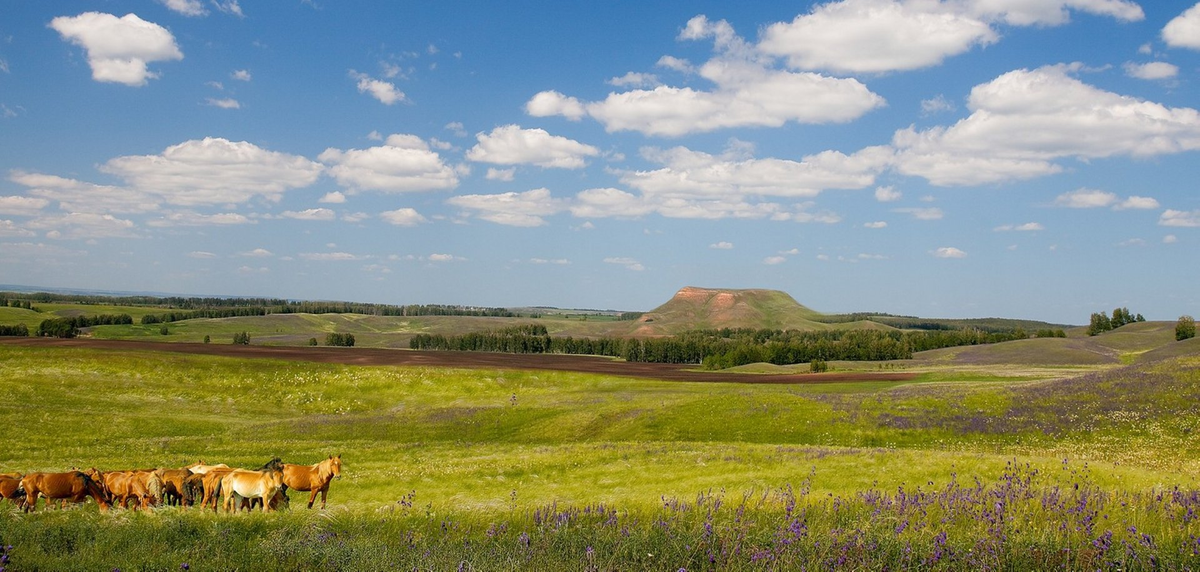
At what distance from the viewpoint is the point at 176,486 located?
49.0 ft

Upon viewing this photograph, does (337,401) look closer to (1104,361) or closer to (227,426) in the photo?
(227,426)

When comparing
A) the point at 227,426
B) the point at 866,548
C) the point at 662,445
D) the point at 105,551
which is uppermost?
the point at 866,548

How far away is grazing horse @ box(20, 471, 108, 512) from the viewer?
14062 millimetres

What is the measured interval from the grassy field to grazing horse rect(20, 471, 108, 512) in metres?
4.33

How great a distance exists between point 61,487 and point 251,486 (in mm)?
4080

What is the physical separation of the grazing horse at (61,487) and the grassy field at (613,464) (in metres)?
4.33

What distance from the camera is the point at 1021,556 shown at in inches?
321

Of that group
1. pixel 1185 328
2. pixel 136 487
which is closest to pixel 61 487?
pixel 136 487

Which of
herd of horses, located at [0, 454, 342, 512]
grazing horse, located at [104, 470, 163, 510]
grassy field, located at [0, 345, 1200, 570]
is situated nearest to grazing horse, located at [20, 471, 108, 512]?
herd of horses, located at [0, 454, 342, 512]

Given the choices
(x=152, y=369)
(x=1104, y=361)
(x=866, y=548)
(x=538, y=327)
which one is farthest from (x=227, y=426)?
(x=538, y=327)

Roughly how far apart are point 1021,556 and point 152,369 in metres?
61.7

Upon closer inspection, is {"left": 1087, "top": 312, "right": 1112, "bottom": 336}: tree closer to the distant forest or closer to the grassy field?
the distant forest

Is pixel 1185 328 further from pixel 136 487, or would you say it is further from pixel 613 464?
pixel 136 487

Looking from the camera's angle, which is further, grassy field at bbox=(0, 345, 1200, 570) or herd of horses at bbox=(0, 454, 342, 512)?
herd of horses at bbox=(0, 454, 342, 512)
